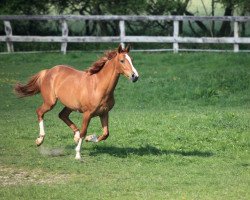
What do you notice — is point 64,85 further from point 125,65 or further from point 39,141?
point 125,65

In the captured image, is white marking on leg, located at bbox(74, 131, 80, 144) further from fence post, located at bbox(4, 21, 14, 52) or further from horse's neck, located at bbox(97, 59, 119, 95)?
fence post, located at bbox(4, 21, 14, 52)

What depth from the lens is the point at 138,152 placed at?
14.7m

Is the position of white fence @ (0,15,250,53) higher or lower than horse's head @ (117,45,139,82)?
lower

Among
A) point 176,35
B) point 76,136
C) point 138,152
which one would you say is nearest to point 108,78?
point 76,136

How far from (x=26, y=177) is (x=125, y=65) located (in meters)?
2.74

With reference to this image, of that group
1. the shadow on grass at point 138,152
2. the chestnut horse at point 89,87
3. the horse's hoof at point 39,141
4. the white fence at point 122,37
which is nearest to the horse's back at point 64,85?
the chestnut horse at point 89,87

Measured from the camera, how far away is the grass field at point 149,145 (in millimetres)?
11484

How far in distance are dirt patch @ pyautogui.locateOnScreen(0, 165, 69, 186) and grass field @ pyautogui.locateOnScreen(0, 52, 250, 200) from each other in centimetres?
2

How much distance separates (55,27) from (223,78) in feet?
47.0

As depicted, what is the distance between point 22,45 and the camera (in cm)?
3462

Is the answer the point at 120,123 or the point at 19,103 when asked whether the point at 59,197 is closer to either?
the point at 120,123

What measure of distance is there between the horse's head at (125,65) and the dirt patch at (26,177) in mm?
2214

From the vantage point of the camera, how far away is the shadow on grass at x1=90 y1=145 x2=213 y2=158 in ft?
47.4

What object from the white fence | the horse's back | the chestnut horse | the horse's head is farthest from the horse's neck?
the white fence
